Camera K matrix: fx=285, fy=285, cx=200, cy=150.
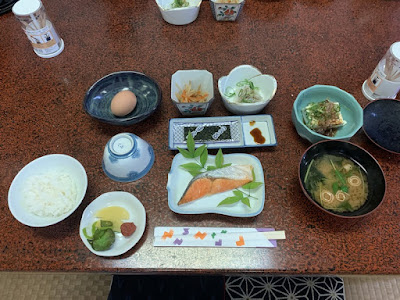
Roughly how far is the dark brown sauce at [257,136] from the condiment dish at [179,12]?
0.80 metres

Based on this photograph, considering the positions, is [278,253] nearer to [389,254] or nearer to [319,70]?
[389,254]

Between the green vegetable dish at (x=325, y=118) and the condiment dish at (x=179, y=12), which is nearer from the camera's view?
the green vegetable dish at (x=325, y=118)

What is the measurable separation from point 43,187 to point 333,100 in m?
1.24

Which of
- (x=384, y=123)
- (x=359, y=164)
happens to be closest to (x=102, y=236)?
(x=359, y=164)

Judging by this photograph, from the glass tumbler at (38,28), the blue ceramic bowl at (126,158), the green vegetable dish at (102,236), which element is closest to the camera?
the green vegetable dish at (102,236)

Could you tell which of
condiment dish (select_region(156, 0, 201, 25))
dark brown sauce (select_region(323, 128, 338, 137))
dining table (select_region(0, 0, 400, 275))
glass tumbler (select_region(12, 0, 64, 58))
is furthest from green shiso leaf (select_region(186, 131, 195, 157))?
glass tumbler (select_region(12, 0, 64, 58))

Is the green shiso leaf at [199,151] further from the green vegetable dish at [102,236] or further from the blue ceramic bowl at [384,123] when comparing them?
the blue ceramic bowl at [384,123]

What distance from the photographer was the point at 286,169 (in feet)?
3.82

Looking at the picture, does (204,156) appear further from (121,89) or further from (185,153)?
(121,89)

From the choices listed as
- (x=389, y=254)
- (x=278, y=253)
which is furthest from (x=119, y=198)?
(x=389, y=254)

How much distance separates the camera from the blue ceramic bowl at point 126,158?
41.6 inches

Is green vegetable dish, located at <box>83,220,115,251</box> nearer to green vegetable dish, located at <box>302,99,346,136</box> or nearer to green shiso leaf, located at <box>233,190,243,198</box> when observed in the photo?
green shiso leaf, located at <box>233,190,243,198</box>

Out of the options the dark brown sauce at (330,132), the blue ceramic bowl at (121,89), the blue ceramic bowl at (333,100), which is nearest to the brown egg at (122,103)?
the blue ceramic bowl at (121,89)

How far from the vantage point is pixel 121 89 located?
4.42 ft
